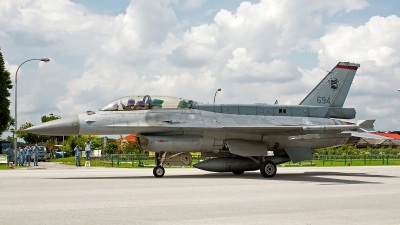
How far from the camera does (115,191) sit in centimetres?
1215

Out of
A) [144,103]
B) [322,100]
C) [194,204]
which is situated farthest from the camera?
[322,100]

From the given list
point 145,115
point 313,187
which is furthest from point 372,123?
point 145,115

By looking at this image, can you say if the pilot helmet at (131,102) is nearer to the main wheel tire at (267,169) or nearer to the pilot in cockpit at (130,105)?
the pilot in cockpit at (130,105)

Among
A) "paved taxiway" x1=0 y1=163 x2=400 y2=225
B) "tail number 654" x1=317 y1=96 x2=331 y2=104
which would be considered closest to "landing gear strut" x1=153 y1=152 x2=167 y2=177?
"paved taxiway" x1=0 y1=163 x2=400 y2=225

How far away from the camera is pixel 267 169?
18.1 metres

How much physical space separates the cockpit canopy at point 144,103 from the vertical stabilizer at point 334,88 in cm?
648

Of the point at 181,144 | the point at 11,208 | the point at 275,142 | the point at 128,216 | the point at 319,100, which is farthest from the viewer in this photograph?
the point at 319,100

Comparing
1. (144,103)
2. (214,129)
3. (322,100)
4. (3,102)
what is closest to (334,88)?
(322,100)

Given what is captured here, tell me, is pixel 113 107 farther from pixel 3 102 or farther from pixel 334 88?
pixel 3 102

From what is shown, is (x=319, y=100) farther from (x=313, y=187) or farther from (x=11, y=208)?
(x=11, y=208)

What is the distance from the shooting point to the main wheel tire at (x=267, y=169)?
18.0 m

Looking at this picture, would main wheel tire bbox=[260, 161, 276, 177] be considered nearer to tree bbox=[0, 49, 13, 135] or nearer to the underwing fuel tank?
the underwing fuel tank

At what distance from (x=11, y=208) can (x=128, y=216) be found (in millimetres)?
2459

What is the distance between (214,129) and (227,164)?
1716 millimetres
